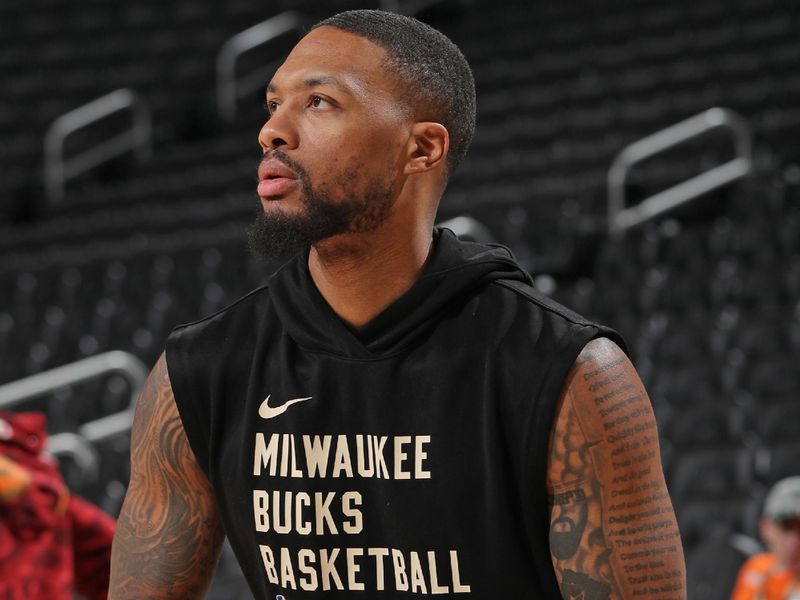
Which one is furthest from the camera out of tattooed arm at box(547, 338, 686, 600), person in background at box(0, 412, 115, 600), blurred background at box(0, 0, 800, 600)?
blurred background at box(0, 0, 800, 600)

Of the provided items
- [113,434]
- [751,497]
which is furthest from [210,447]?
[113,434]

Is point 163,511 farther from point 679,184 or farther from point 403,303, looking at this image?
point 679,184

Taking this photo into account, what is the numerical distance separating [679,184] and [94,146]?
546 cm

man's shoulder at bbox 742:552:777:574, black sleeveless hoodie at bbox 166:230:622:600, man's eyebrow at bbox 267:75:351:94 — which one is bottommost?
man's shoulder at bbox 742:552:777:574

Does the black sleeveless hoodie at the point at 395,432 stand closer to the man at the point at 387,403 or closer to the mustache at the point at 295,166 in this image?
the man at the point at 387,403

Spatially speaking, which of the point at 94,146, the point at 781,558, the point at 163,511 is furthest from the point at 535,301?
the point at 94,146

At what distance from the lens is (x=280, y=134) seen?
1.73 meters

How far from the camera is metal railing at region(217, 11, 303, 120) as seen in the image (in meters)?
12.3

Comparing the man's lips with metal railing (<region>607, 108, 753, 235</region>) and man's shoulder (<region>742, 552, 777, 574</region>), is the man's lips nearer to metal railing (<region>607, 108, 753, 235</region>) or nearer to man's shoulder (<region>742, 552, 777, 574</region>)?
man's shoulder (<region>742, 552, 777, 574</region>)

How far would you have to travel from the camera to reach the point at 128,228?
11008 mm

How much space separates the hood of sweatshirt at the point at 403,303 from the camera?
1.78m

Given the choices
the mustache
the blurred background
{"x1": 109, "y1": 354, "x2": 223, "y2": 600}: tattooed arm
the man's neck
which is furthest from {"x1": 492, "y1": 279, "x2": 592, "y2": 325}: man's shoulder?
the blurred background

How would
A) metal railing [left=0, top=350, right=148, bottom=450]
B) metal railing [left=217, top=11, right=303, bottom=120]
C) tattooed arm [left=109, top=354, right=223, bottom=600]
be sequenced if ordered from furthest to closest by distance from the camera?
1. metal railing [left=217, top=11, right=303, bottom=120]
2. metal railing [left=0, top=350, right=148, bottom=450]
3. tattooed arm [left=109, top=354, right=223, bottom=600]

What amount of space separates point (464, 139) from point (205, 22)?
38.0 ft
